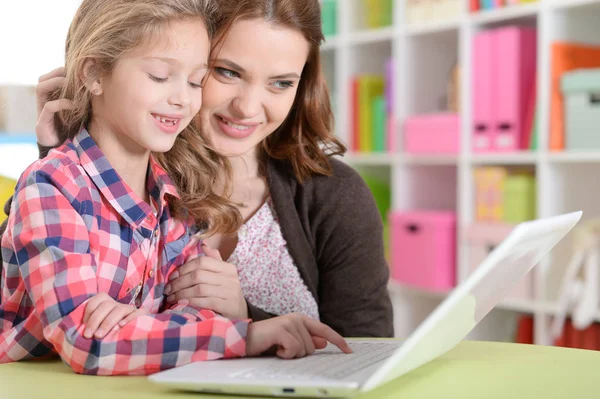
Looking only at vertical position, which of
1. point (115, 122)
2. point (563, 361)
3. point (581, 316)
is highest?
point (115, 122)

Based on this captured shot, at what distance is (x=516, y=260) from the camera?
0.84m

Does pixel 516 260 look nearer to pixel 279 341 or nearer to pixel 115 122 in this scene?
pixel 279 341

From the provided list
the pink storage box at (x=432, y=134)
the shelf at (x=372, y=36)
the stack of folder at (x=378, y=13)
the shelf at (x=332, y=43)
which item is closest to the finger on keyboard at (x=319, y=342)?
the pink storage box at (x=432, y=134)

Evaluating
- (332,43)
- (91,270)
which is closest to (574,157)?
(332,43)

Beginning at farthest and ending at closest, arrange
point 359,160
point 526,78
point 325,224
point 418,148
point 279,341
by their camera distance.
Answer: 1. point 359,160
2. point 418,148
3. point 526,78
4. point 325,224
5. point 279,341

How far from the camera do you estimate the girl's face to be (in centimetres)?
110

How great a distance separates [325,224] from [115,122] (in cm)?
53

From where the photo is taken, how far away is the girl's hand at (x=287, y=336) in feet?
3.13

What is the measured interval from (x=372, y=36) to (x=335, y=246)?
1893 mm

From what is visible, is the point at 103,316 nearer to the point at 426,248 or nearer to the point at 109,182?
the point at 109,182

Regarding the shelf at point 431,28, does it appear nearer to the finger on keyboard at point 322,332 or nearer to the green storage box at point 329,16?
the green storage box at point 329,16

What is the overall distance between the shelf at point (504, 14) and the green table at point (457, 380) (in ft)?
5.85

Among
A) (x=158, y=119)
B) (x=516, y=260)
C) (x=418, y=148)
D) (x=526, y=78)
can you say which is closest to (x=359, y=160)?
(x=418, y=148)

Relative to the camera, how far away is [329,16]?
11.5 ft
